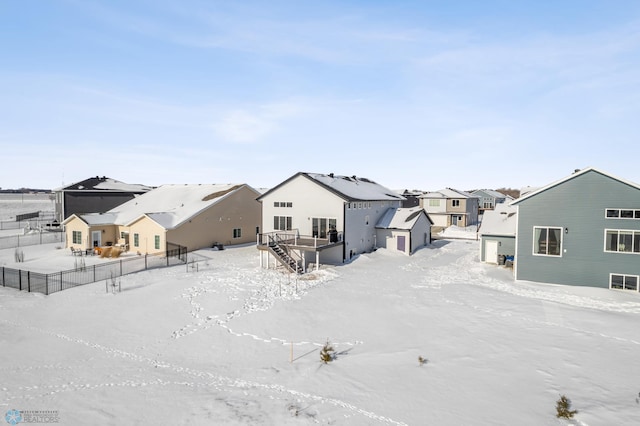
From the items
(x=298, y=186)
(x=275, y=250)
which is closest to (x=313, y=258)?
(x=275, y=250)

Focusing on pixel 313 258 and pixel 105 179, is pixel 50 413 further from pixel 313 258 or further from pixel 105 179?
pixel 105 179

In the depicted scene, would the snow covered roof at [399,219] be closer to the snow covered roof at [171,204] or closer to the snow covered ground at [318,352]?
the snow covered ground at [318,352]

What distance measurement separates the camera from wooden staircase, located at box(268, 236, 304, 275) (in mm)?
28406

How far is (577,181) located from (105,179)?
58.9 meters

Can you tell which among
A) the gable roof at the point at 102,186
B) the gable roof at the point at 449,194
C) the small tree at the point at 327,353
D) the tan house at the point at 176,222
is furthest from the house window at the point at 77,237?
the gable roof at the point at 449,194

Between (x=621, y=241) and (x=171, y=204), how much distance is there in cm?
4000

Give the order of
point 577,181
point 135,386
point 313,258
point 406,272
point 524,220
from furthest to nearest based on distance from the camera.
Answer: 1. point 313,258
2. point 406,272
3. point 524,220
4. point 577,181
5. point 135,386

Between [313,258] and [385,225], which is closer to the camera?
[313,258]

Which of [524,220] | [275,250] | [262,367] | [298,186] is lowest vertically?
[262,367]

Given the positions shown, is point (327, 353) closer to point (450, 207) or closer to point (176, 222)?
point (176, 222)

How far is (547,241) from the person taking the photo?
24.8 m

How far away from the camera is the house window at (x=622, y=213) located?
2231cm

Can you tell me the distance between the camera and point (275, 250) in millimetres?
29797

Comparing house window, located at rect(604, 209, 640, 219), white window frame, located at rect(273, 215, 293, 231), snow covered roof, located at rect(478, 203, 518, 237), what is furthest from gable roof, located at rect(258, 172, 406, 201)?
house window, located at rect(604, 209, 640, 219)
